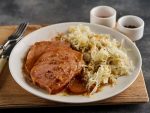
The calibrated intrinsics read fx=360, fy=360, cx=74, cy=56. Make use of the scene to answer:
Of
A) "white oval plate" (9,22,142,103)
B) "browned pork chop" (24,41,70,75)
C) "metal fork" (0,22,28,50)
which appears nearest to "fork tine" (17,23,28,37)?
"metal fork" (0,22,28,50)

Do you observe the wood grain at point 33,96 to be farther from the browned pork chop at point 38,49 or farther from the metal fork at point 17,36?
the metal fork at point 17,36

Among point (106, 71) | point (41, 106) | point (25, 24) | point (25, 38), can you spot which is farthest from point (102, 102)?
point (25, 24)

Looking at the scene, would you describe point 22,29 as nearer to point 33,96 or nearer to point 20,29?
point 20,29

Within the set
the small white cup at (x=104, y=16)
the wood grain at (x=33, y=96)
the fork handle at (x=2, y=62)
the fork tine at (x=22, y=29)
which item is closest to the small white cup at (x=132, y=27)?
the small white cup at (x=104, y=16)

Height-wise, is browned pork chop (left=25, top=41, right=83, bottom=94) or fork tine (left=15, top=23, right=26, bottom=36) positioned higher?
browned pork chop (left=25, top=41, right=83, bottom=94)

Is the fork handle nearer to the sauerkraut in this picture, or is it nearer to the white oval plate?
the white oval plate

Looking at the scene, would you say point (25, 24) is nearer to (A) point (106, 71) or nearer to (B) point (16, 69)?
(B) point (16, 69)

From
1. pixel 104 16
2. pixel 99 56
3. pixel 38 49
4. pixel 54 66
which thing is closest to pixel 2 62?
pixel 38 49
